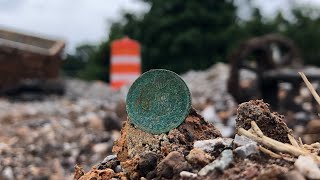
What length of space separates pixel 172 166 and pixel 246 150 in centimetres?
26

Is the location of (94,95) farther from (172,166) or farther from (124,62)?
(172,166)

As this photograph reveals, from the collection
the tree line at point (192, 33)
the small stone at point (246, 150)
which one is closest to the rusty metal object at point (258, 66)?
the small stone at point (246, 150)

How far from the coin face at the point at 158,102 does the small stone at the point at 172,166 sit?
37 cm

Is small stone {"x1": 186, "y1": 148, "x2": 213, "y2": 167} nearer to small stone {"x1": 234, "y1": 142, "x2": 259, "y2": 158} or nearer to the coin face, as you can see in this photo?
small stone {"x1": 234, "y1": 142, "x2": 259, "y2": 158}

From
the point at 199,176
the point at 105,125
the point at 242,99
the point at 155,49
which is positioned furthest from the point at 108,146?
the point at 155,49

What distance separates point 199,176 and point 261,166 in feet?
0.67

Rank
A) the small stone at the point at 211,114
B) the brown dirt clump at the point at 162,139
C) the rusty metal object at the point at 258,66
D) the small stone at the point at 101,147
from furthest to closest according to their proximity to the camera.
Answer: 1. the rusty metal object at the point at 258,66
2. the small stone at the point at 211,114
3. the small stone at the point at 101,147
4. the brown dirt clump at the point at 162,139

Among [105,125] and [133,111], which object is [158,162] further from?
[105,125]

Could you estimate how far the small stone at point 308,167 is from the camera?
2566 mm

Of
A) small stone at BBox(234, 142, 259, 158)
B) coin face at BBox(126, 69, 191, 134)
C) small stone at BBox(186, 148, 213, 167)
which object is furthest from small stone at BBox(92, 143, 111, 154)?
small stone at BBox(234, 142, 259, 158)

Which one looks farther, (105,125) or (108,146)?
(105,125)

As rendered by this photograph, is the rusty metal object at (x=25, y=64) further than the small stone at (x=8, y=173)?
Yes

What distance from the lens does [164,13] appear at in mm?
26109

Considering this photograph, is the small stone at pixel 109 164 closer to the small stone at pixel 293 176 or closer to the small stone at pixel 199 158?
the small stone at pixel 199 158
